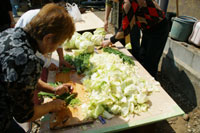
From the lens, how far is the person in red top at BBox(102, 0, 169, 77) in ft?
10.2

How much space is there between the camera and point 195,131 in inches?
132

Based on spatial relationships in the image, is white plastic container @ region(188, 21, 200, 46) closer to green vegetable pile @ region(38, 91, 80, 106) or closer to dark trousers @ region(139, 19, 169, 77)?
dark trousers @ region(139, 19, 169, 77)

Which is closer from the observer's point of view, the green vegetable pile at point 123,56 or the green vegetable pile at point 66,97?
the green vegetable pile at point 66,97

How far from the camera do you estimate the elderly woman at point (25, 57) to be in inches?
53.2

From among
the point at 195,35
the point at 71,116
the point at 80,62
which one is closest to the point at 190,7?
the point at 195,35

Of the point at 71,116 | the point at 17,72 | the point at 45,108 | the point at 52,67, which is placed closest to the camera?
the point at 17,72

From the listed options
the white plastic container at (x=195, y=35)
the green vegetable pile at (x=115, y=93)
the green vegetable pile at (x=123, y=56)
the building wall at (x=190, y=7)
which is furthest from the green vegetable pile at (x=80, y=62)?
the building wall at (x=190, y=7)

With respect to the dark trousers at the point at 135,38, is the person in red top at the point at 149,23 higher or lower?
higher

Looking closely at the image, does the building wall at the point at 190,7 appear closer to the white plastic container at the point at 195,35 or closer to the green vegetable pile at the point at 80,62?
the white plastic container at the point at 195,35

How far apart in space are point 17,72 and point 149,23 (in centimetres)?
280

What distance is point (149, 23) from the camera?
3.35 meters

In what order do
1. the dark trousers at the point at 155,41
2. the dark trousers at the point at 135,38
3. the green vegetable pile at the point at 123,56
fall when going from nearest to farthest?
the green vegetable pile at the point at 123,56, the dark trousers at the point at 155,41, the dark trousers at the point at 135,38

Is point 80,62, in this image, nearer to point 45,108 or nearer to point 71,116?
point 71,116

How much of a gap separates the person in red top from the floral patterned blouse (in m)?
2.13
